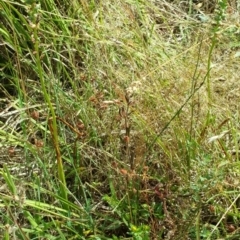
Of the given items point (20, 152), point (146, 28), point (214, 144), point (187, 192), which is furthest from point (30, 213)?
point (146, 28)

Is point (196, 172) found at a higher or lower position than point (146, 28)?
lower

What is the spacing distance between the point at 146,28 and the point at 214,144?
63cm

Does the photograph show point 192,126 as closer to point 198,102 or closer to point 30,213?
point 198,102

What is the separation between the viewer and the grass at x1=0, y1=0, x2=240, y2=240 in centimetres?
160

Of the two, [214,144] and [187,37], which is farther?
[187,37]

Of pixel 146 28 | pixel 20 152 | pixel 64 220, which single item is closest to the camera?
pixel 64 220

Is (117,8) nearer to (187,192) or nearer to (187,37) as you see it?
(187,37)

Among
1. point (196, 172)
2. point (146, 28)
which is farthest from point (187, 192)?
point (146, 28)

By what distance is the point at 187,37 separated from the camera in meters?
2.26

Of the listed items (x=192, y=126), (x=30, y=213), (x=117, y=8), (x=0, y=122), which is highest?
(x=117, y=8)

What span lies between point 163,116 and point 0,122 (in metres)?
0.51

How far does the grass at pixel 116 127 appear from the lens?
1.60m

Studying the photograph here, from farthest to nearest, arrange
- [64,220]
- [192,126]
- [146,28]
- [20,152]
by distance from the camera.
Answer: [146,28] < [20,152] < [192,126] < [64,220]

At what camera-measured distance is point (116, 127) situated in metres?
1.83
